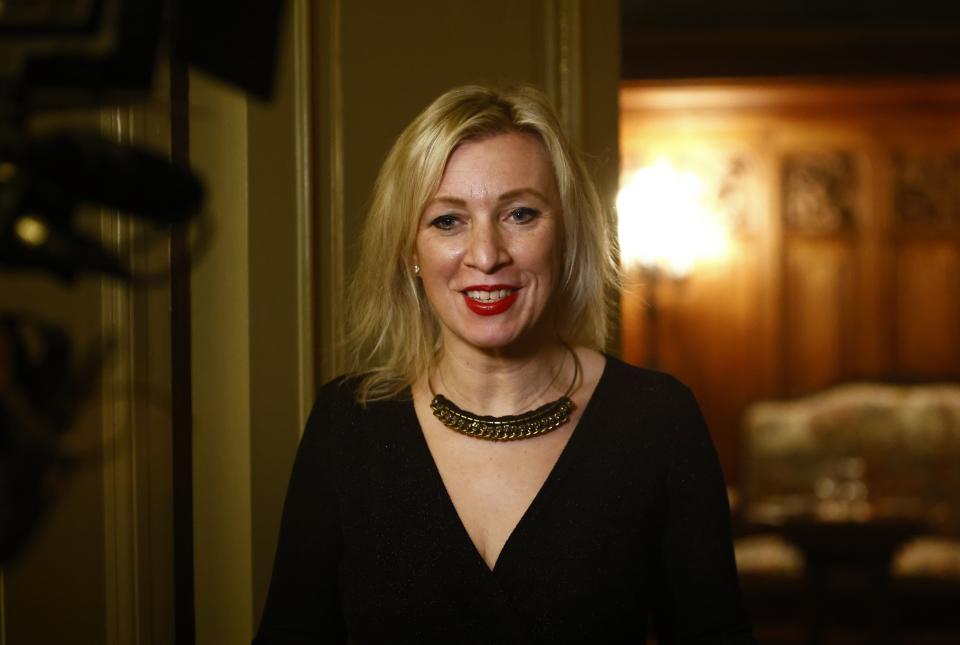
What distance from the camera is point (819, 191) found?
229 inches

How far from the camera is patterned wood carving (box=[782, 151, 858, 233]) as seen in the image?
5.81 metres

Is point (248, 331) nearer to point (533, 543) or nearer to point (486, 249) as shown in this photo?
point (486, 249)

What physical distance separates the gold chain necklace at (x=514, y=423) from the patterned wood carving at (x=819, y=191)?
14.8ft

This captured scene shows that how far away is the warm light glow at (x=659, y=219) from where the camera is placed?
552 cm

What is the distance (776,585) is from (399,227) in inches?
144

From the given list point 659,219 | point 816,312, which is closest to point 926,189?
point 816,312

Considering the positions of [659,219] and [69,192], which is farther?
[659,219]

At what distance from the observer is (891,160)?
5.80m

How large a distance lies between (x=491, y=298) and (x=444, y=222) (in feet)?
0.54

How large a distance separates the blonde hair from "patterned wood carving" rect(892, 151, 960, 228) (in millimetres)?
4500

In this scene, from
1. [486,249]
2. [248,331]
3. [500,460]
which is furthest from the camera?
[248,331]

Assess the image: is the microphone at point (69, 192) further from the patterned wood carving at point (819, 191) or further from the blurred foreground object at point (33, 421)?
the patterned wood carving at point (819, 191)

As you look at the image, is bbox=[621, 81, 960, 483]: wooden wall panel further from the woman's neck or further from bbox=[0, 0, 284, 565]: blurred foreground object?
bbox=[0, 0, 284, 565]: blurred foreground object

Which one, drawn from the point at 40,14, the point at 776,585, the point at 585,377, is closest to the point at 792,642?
the point at 776,585
